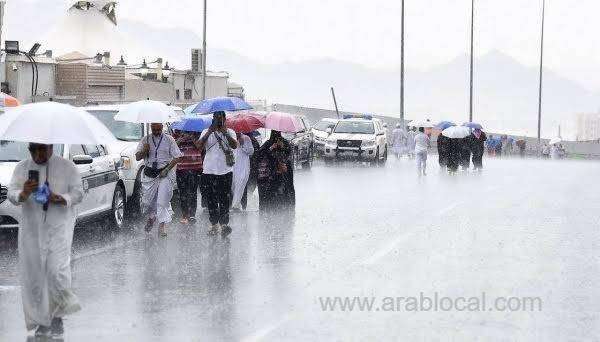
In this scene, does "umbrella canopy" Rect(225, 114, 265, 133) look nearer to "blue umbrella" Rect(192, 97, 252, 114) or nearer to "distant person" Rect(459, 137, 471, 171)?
"blue umbrella" Rect(192, 97, 252, 114)

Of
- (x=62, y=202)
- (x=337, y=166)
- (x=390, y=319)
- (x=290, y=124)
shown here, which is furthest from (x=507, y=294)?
(x=337, y=166)

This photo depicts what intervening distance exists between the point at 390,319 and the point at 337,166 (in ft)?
111

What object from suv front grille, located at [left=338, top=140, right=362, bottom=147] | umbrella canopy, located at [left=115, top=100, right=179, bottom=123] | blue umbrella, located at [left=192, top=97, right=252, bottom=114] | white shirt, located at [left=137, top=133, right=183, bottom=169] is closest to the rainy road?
white shirt, located at [left=137, top=133, right=183, bottom=169]

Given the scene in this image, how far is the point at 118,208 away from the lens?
18.0 meters

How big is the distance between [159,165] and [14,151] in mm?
1869

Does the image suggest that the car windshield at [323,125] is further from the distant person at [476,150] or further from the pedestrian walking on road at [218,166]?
the pedestrian walking on road at [218,166]

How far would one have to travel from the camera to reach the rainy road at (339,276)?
9641mm

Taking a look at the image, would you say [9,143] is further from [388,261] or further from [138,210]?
[388,261]

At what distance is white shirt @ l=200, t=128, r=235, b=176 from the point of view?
1666 cm

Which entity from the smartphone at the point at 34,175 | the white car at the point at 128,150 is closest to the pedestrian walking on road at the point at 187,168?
the white car at the point at 128,150

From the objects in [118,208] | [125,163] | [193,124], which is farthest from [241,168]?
[118,208]

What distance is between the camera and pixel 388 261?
46.5ft

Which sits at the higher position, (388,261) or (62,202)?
(62,202)

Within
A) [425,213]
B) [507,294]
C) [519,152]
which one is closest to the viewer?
[507,294]
